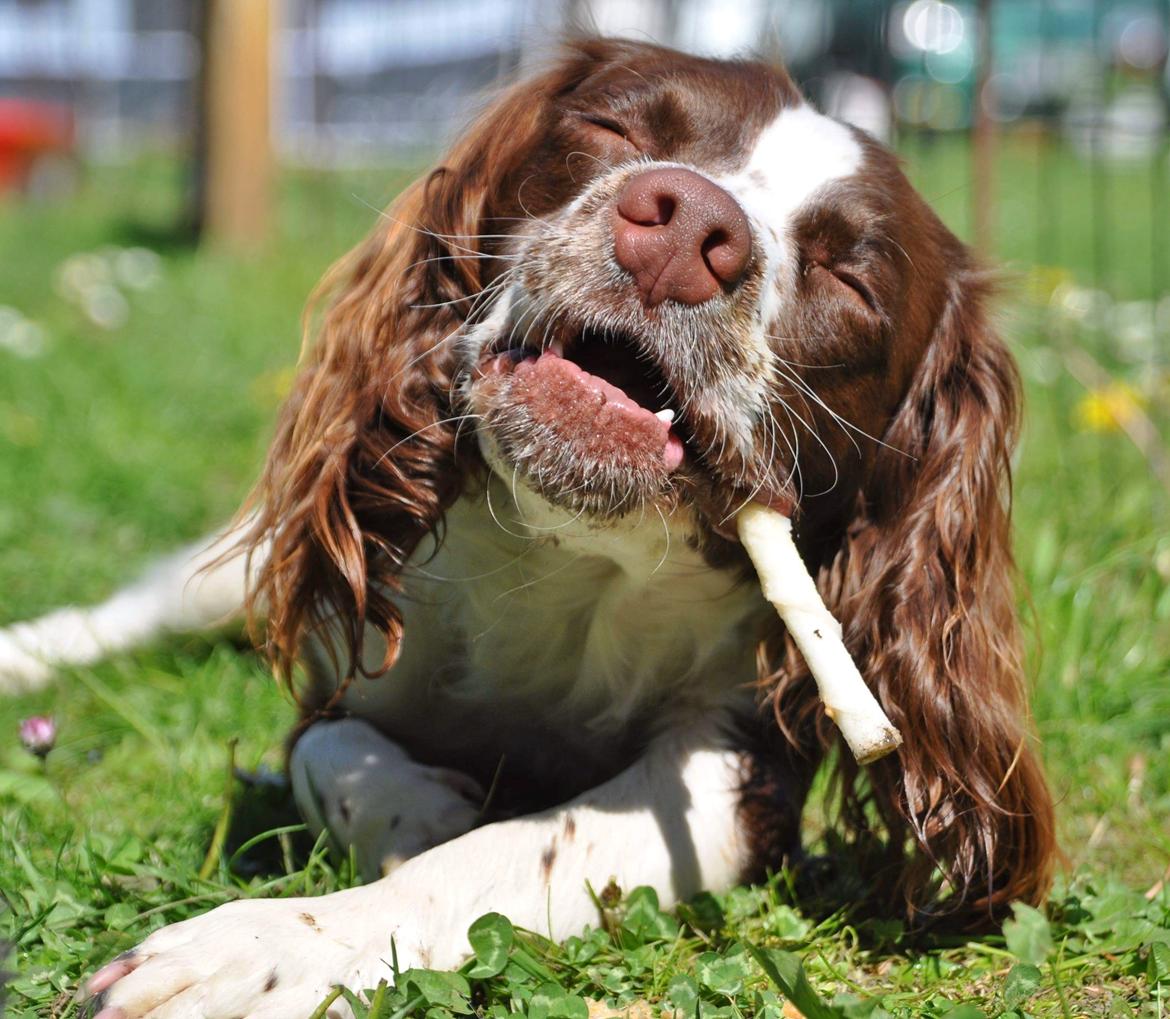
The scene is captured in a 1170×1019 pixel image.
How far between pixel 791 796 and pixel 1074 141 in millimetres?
10723

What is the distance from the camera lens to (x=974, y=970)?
2.20m

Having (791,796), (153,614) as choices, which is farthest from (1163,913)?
(153,614)

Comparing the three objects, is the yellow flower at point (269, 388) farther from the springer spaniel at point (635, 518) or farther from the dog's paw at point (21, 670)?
the springer spaniel at point (635, 518)

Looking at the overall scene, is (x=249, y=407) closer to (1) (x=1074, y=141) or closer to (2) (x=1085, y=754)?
(2) (x=1085, y=754)

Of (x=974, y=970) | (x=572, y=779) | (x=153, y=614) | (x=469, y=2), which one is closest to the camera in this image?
(x=974, y=970)

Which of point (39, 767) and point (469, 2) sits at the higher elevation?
point (469, 2)

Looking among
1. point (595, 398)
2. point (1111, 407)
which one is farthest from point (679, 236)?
point (1111, 407)

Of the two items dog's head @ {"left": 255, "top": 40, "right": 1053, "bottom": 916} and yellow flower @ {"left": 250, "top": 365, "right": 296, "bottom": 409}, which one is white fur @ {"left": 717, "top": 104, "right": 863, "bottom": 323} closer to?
dog's head @ {"left": 255, "top": 40, "right": 1053, "bottom": 916}

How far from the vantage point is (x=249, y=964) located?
75.2 inches

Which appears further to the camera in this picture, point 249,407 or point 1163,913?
point 249,407

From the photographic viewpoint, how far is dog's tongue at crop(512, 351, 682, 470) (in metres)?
2.07

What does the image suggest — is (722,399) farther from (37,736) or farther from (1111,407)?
(1111,407)

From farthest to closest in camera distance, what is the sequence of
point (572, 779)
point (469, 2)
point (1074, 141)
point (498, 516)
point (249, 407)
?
point (469, 2)
point (1074, 141)
point (249, 407)
point (572, 779)
point (498, 516)

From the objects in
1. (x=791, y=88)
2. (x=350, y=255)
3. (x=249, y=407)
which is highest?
(x=791, y=88)
